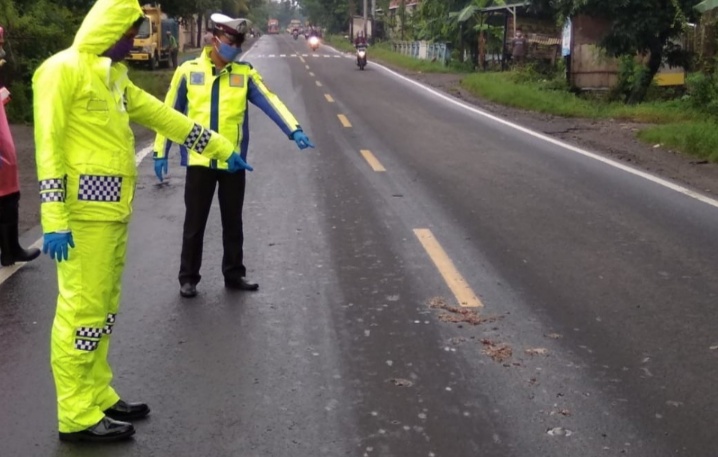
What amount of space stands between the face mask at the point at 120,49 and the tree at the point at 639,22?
17419mm

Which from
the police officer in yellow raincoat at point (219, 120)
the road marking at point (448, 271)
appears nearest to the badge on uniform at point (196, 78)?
the police officer in yellow raincoat at point (219, 120)

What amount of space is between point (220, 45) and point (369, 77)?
26.0 m

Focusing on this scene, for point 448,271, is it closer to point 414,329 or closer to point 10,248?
point 414,329

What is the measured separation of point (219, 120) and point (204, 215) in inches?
27.8

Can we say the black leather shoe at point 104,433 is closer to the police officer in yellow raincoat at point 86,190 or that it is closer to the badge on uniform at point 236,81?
the police officer in yellow raincoat at point 86,190

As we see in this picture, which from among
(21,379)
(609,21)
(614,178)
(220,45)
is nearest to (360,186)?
(614,178)

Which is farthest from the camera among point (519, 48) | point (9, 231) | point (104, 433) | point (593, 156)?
point (519, 48)

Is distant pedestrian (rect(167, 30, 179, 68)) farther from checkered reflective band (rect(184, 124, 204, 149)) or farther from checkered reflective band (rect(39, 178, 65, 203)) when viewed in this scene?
checkered reflective band (rect(39, 178, 65, 203))

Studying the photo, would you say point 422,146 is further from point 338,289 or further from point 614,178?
point 338,289

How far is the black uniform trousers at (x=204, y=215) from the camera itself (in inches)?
262

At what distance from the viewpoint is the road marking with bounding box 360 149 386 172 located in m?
12.3

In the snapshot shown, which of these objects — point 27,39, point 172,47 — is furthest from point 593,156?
point 172,47

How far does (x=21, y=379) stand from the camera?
5059 millimetres

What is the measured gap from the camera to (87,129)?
412cm
